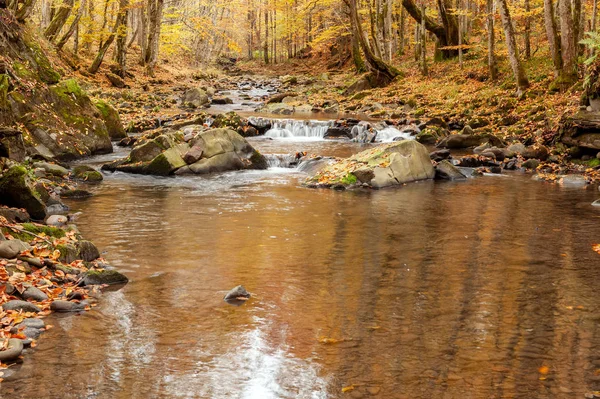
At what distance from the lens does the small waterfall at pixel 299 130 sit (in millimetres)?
24163

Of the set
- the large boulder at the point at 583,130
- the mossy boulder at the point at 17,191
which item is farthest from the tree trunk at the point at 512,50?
the mossy boulder at the point at 17,191

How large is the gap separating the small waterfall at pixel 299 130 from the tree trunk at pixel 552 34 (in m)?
8.68

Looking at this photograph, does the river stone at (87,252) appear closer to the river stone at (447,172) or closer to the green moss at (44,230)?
the green moss at (44,230)

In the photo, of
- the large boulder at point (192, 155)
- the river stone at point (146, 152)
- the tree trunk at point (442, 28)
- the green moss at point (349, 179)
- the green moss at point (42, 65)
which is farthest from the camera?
the tree trunk at point (442, 28)

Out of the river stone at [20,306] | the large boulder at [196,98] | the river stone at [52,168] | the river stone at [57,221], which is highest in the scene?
the large boulder at [196,98]

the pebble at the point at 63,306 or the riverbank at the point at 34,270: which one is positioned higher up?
the riverbank at the point at 34,270

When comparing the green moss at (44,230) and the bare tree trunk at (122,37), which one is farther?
the bare tree trunk at (122,37)

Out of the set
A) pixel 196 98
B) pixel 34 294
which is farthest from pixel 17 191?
pixel 196 98

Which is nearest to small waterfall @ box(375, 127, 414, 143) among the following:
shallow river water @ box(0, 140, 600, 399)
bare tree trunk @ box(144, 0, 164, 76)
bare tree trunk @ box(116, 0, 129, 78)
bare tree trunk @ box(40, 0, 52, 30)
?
shallow river water @ box(0, 140, 600, 399)

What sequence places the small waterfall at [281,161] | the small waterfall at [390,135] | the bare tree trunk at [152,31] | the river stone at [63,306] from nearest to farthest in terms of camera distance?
the river stone at [63,306] → the small waterfall at [281,161] → the small waterfall at [390,135] → the bare tree trunk at [152,31]

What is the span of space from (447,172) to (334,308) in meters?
9.95

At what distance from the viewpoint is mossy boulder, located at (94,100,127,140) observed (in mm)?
20219

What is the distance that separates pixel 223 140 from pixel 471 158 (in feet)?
23.6

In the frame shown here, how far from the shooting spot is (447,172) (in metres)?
15.7
